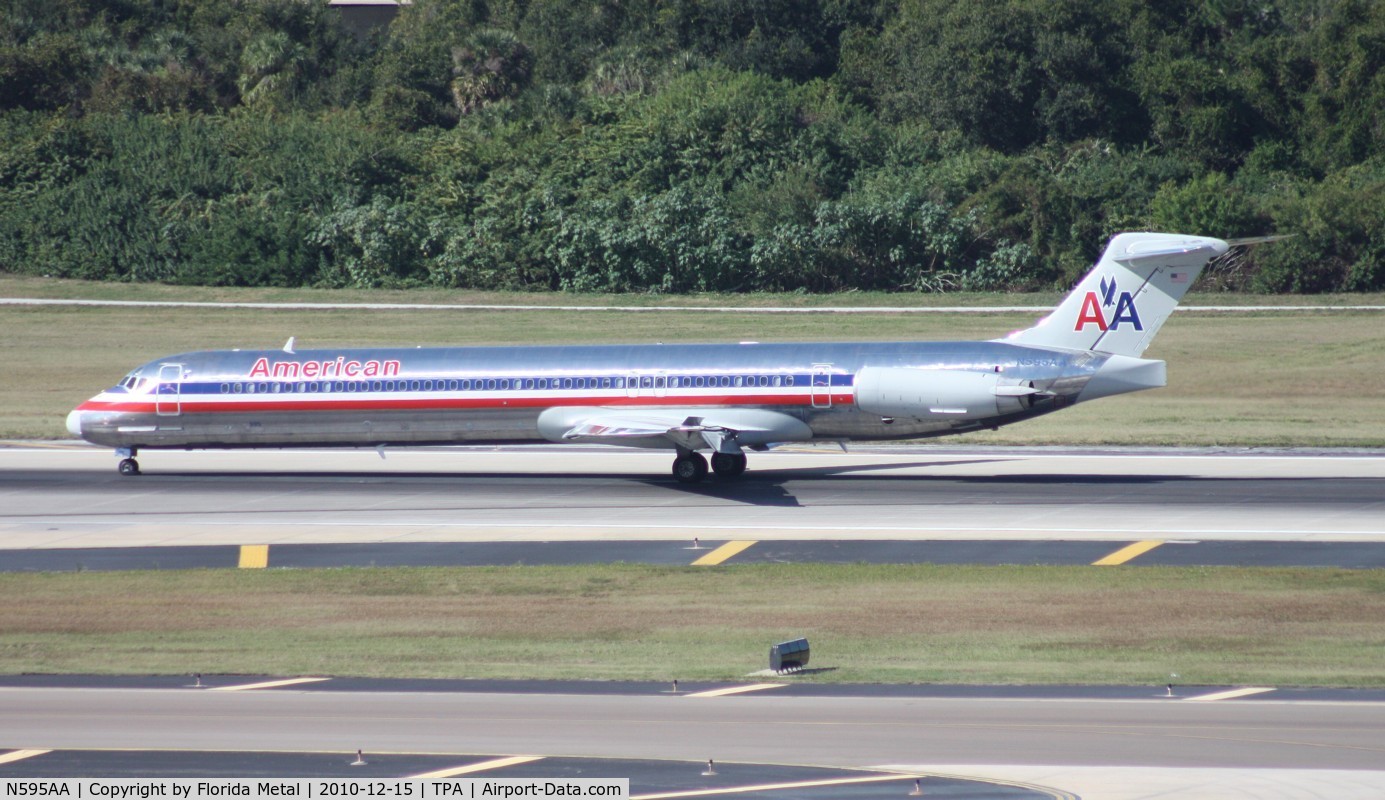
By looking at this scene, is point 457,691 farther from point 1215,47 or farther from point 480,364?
point 1215,47

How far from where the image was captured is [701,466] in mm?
34312

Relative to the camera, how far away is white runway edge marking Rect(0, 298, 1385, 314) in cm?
6341

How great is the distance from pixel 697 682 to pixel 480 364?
1830 centimetres

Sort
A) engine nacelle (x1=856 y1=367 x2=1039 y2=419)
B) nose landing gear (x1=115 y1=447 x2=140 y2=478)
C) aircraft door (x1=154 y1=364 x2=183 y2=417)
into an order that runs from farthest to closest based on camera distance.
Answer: nose landing gear (x1=115 y1=447 x2=140 y2=478)
aircraft door (x1=154 y1=364 x2=183 y2=417)
engine nacelle (x1=856 y1=367 x2=1039 y2=419)

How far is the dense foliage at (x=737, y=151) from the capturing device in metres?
70.5

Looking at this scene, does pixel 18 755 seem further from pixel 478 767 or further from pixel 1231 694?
pixel 1231 694

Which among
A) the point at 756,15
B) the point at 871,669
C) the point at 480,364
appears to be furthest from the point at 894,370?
the point at 756,15

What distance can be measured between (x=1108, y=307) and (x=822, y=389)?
20.4ft

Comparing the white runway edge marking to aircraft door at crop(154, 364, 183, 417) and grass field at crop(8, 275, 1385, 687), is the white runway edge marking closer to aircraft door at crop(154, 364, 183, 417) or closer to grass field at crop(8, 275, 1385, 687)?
aircraft door at crop(154, 364, 183, 417)

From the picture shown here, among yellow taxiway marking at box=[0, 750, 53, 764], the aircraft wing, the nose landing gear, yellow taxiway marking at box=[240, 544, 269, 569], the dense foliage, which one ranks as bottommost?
yellow taxiway marking at box=[240, 544, 269, 569]

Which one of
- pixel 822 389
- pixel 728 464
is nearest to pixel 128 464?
pixel 728 464

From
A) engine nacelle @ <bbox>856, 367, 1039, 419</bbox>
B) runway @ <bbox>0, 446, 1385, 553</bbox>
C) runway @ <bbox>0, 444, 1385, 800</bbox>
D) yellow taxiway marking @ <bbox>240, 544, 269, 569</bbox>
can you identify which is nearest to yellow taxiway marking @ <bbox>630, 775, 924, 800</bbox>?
runway @ <bbox>0, 444, 1385, 800</bbox>

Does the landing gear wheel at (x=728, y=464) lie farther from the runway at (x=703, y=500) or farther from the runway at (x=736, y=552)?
the runway at (x=736, y=552)

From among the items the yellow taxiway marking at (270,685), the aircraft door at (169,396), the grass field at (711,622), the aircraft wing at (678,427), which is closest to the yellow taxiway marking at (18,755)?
the yellow taxiway marking at (270,685)
